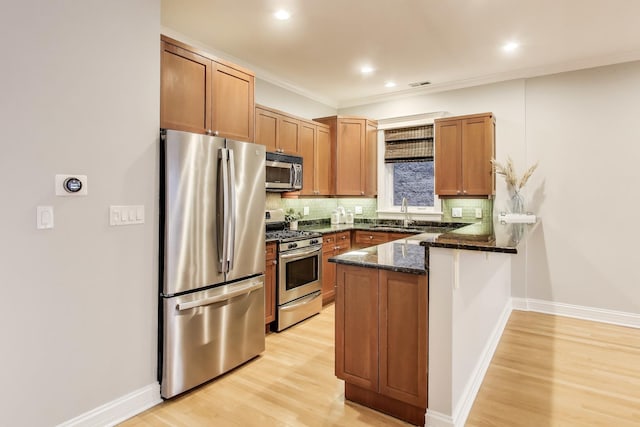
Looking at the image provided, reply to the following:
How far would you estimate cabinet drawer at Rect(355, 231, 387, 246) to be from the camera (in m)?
4.71

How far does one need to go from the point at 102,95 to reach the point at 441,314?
91.8 inches

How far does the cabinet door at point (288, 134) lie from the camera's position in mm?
4184

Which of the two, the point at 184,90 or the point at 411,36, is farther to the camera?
the point at 411,36

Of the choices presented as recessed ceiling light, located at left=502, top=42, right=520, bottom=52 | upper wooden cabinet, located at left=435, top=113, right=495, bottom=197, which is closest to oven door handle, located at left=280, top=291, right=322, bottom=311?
upper wooden cabinet, located at left=435, top=113, right=495, bottom=197

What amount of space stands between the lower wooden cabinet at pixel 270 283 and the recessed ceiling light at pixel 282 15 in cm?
201

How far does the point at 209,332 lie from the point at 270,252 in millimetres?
1079

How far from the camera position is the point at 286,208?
4.70 metres

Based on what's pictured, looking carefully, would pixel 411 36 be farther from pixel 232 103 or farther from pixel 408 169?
pixel 408 169

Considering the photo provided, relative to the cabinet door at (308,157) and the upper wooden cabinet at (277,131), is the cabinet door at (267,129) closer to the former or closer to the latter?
the upper wooden cabinet at (277,131)

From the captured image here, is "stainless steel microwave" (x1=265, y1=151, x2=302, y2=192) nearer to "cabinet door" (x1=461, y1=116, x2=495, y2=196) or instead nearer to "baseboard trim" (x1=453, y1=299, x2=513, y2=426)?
"cabinet door" (x1=461, y1=116, x2=495, y2=196)

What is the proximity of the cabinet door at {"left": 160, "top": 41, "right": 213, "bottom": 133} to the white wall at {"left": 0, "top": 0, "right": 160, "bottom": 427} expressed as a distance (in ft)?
0.55

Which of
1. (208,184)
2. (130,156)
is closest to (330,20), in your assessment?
(208,184)

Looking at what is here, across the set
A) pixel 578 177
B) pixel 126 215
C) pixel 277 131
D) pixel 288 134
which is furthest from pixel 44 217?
pixel 578 177

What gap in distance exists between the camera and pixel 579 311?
160 inches
